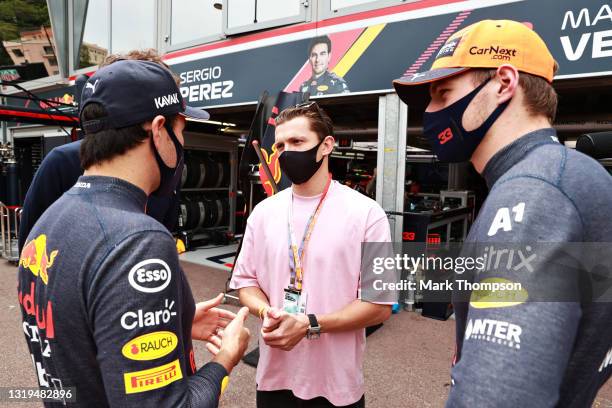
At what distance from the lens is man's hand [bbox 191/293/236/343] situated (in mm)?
1372

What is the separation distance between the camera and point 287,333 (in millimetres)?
1498

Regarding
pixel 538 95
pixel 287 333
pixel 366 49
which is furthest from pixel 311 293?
pixel 366 49

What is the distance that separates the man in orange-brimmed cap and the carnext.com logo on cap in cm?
86

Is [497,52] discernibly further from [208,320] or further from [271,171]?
[271,171]

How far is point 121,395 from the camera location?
825 mm

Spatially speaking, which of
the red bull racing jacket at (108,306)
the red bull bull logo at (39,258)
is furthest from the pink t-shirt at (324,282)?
the red bull bull logo at (39,258)

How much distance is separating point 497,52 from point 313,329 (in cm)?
117

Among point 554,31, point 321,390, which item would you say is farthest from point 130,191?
point 554,31

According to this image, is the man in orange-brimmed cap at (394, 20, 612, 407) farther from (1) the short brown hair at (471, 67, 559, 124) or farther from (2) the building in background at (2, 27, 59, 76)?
(2) the building in background at (2, 27, 59, 76)

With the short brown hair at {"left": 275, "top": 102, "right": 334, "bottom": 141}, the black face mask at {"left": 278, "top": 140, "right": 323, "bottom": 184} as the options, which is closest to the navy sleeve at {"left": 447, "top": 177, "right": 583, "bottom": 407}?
the black face mask at {"left": 278, "top": 140, "right": 323, "bottom": 184}

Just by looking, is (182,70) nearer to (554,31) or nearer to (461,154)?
(554,31)

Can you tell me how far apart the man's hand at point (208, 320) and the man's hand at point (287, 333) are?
0.18m

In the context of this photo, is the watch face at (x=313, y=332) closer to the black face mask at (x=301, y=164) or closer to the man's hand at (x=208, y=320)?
the man's hand at (x=208, y=320)

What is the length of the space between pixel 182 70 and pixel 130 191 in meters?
6.51
